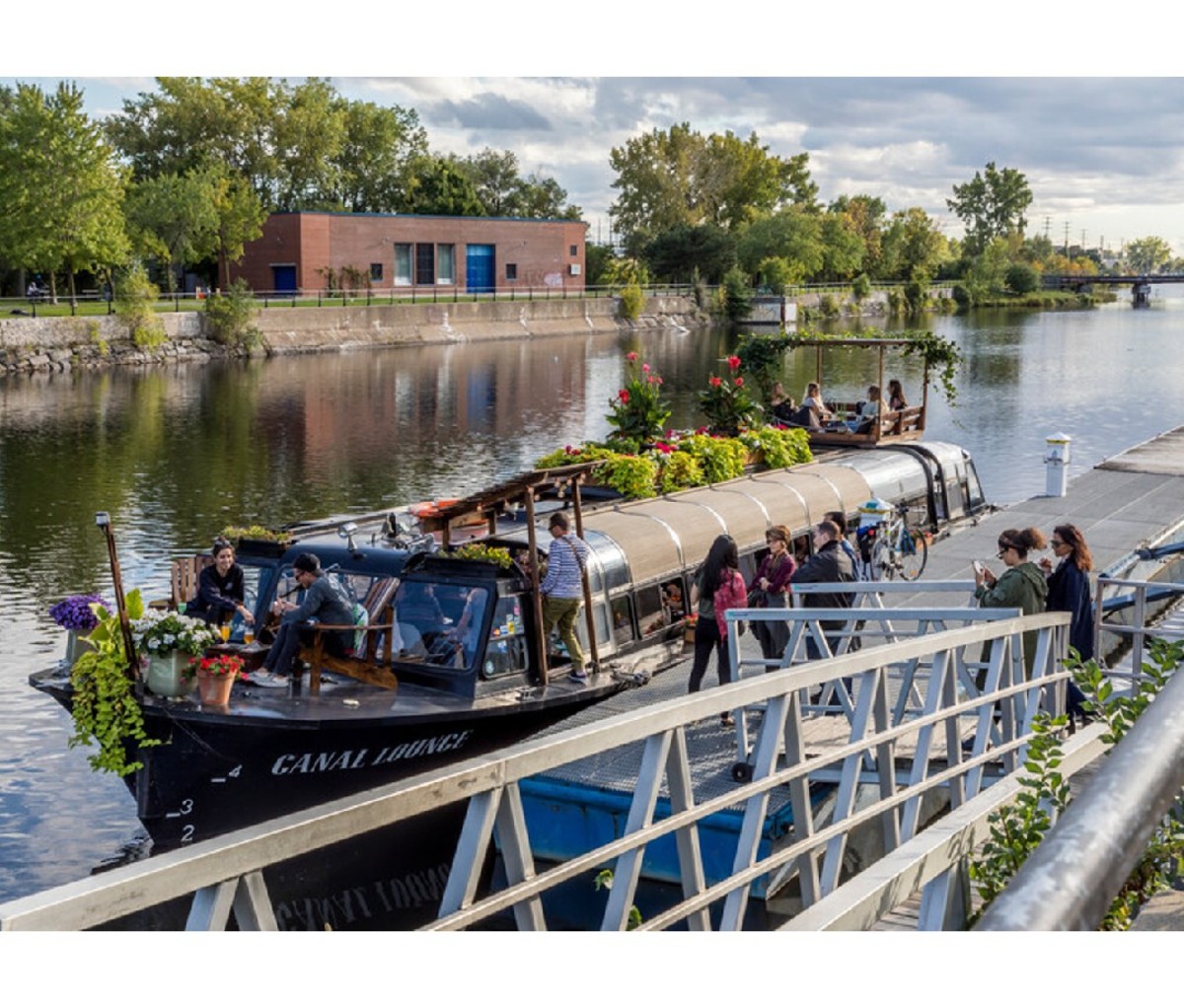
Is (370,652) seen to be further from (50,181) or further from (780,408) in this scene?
(50,181)

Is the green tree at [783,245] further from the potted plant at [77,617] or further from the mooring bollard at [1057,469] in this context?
the potted plant at [77,617]

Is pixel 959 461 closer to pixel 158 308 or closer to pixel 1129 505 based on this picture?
pixel 1129 505

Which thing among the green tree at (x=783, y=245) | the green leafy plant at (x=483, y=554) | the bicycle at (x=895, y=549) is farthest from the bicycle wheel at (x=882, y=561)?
the green tree at (x=783, y=245)

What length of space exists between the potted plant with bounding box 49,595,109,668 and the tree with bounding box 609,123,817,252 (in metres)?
125

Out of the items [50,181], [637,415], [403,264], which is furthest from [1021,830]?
[403,264]

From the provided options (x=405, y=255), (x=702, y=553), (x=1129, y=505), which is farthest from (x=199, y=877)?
(x=405, y=255)

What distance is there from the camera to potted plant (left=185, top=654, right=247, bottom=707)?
13672mm

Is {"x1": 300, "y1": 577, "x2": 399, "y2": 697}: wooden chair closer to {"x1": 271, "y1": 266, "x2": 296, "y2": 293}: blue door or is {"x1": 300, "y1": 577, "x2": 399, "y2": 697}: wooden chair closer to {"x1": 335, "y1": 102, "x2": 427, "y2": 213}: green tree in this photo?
{"x1": 271, "y1": 266, "x2": 296, "y2": 293}: blue door

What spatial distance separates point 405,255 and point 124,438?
5472 centimetres

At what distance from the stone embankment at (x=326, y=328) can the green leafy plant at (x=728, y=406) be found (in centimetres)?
4249

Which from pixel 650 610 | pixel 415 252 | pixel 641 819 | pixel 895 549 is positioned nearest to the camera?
pixel 641 819

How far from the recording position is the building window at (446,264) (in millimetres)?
96938

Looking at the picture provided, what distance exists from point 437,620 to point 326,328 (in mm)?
62373

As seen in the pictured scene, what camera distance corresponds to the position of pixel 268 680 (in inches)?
567
